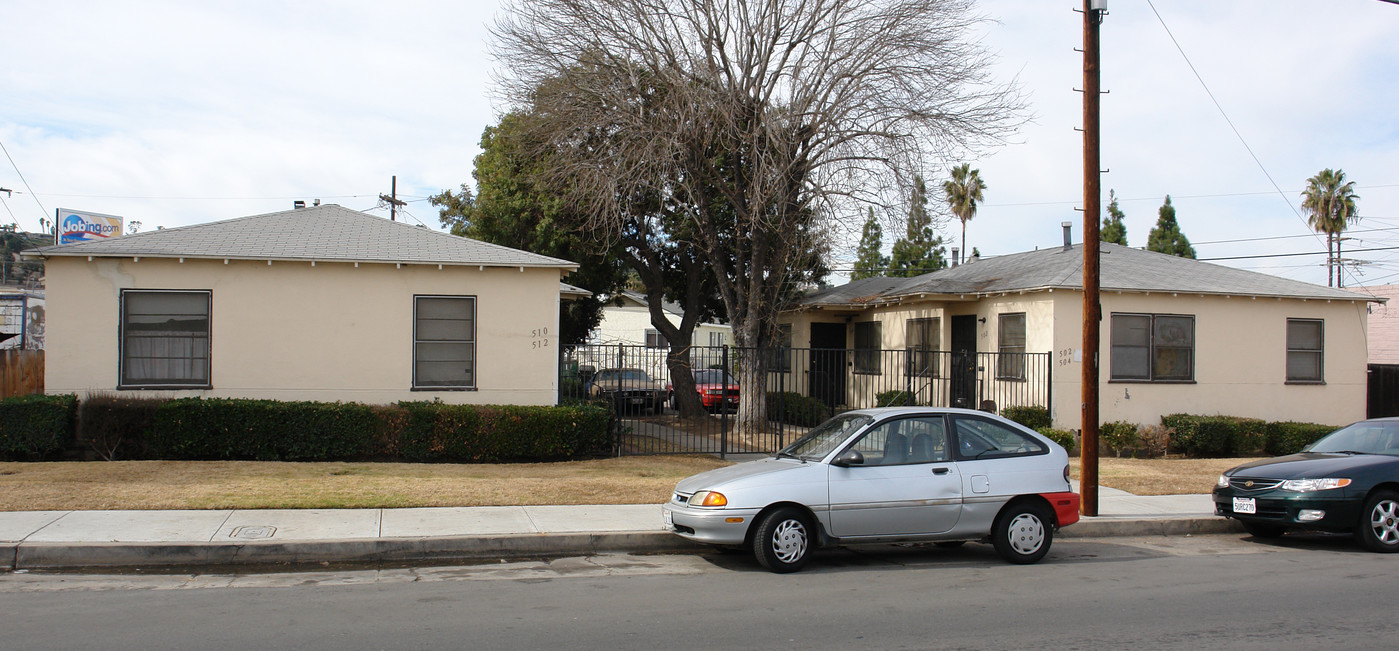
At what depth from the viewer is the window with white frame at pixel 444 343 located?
14.7 meters

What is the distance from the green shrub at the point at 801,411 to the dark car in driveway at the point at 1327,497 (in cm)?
1032

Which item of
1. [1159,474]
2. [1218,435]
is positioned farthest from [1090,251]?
[1218,435]

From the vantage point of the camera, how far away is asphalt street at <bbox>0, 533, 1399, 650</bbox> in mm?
5969

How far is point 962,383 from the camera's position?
54.7 ft

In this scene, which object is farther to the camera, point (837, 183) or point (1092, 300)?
point (837, 183)

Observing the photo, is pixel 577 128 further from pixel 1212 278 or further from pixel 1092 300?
pixel 1212 278

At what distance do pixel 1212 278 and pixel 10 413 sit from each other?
21318mm

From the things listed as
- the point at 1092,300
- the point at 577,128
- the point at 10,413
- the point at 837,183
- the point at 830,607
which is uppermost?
the point at 577,128

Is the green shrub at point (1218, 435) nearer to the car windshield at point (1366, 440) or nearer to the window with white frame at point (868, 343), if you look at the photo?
the car windshield at point (1366, 440)

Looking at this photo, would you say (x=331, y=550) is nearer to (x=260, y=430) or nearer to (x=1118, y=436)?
(x=260, y=430)

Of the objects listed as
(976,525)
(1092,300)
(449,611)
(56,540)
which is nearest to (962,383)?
(1092,300)

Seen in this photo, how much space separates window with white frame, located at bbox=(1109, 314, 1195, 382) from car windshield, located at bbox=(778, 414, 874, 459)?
36.0ft

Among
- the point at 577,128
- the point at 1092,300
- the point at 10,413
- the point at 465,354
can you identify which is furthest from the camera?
the point at 577,128

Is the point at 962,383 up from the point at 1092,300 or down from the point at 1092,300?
down
